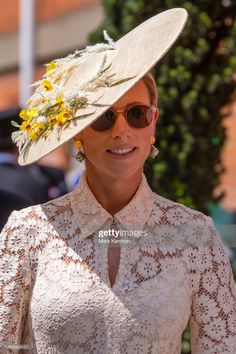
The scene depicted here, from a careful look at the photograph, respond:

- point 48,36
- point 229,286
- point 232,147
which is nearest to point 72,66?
point 229,286

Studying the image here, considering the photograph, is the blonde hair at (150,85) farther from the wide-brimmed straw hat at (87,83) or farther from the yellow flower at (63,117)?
the yellow flower at (63,117)

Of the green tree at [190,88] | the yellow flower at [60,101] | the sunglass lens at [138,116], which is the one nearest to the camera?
the sunglass lens at [138,116]

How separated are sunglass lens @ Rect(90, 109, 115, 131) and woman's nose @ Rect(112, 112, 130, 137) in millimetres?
14

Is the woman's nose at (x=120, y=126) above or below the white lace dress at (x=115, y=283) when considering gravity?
above

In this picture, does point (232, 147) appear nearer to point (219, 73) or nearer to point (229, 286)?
point (219, 73)

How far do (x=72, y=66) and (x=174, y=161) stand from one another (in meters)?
2.02

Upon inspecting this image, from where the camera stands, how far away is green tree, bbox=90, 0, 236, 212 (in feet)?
16.0

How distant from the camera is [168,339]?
264 centimetres

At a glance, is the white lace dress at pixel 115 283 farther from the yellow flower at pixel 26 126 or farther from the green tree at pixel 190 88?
the green tree at pixel 190 88

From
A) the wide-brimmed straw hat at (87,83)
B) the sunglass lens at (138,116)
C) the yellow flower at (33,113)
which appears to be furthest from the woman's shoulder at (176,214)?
the yellow flower at (33,113)

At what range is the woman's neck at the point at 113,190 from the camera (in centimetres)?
278

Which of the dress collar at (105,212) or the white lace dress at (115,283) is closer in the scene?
the white lace dress at (115,283)

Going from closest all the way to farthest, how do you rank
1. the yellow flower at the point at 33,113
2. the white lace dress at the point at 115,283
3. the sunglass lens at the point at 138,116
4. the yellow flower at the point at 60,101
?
1. the white lace dress at the point at 115,283
2. the sunglass lens at the point at 138,116
3. the yellow flower at the point at 60,101
4. the yellow flower at the point at 33,113

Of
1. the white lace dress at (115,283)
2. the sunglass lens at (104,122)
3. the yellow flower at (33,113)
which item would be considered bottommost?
the white lace dress at (115,283)
